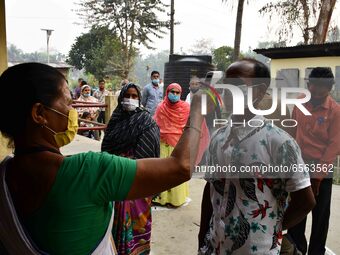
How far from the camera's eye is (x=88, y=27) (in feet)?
111

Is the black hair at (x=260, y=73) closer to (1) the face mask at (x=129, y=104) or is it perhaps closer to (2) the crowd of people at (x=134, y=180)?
(2) the crowd of people at (x=134, y=180)

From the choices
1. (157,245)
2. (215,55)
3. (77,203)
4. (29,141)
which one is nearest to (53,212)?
(77,203)

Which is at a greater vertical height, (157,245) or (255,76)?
(255,76)

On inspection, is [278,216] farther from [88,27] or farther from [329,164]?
[88,27]

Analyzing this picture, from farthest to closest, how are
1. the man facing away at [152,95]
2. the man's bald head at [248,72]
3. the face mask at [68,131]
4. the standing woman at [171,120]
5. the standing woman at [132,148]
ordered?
1. the man facing away at [152,95]
2. the standing woman at [171,120]
3. the standing woman at [132,148]
4. the man's bald head at [248,72]
5. the face mask at [68,131]

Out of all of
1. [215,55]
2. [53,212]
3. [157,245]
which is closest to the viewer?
[53,212]

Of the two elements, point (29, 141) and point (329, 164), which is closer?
point (29, 141)

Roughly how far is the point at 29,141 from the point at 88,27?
34488 millimetres

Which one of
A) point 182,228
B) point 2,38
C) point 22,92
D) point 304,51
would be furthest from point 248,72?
Result: point 304,51

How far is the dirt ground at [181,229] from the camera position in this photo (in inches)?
140

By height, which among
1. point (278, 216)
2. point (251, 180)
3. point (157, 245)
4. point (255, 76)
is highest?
point (255, 76)

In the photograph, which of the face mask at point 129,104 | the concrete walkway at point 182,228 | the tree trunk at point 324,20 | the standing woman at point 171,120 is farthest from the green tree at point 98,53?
the face mask at point 129,104

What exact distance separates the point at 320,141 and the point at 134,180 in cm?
240

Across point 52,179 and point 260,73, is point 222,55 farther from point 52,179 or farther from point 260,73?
point 52,179
